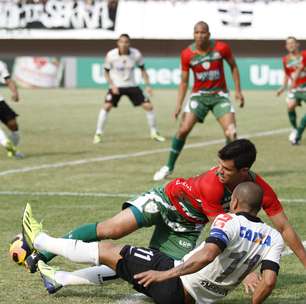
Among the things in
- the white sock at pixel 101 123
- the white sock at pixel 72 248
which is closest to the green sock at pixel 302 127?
the white sock at pixel 101 123

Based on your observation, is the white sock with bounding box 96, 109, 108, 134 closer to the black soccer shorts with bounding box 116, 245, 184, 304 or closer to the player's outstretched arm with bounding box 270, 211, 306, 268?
the player's outstretched arm with bounding box 270, 211, 306, 268

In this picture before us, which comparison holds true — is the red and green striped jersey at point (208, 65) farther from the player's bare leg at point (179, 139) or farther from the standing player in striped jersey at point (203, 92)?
the player's bare leg at point (179, 139)

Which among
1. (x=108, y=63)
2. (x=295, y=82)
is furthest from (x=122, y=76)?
(x=295, y=82)

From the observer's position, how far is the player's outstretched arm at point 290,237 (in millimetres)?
7797

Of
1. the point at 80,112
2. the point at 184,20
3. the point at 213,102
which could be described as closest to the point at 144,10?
the point at 184,20

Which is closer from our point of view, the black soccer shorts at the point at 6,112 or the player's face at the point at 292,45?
the black soccer shorts at the point at 6,112

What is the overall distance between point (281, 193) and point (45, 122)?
43.2 feet

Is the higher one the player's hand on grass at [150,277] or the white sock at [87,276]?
the player's hand on grass at [150,277]

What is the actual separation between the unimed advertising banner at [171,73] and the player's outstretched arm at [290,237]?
3199 centimetres

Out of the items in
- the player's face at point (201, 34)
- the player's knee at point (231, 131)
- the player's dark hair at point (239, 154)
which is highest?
the player's face at point (201, 34)

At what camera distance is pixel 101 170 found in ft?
53.3

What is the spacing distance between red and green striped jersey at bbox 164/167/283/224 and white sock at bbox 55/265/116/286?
0.75 m

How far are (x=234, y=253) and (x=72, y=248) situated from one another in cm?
135

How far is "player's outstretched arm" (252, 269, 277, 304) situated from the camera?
276 inches
